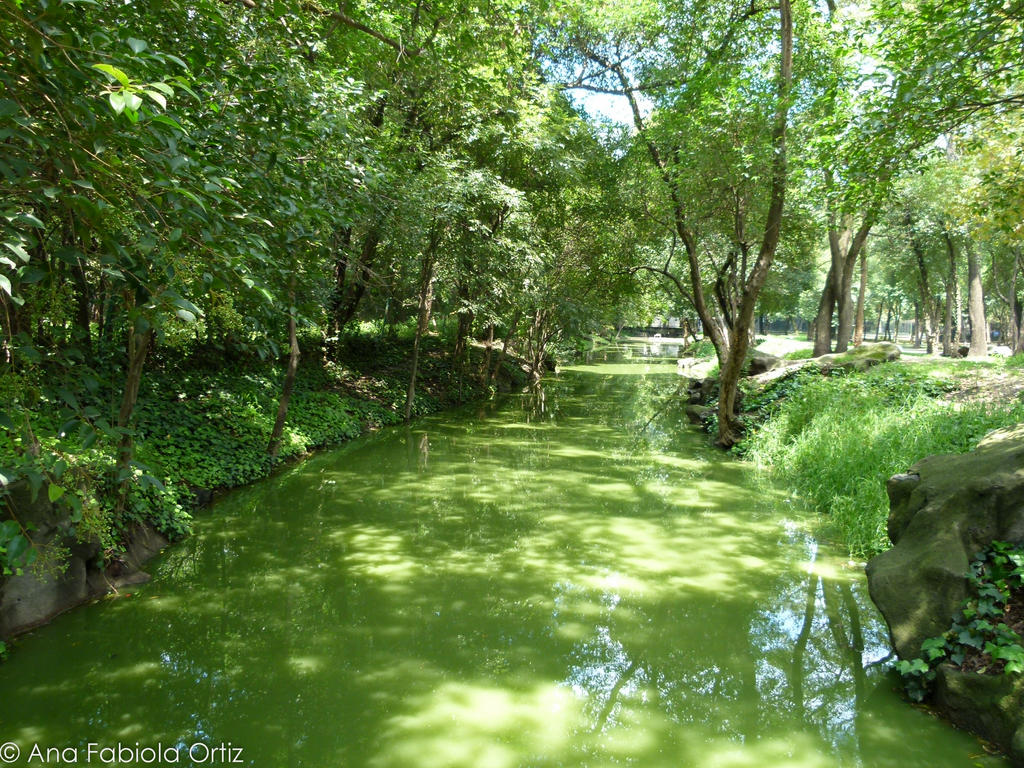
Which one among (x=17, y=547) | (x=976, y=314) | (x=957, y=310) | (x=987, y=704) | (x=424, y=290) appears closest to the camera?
(x=17, y=547)

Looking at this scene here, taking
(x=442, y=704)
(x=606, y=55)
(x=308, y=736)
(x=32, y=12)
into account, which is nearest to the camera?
(x=32, y=12)

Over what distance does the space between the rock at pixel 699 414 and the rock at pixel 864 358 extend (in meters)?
2.97

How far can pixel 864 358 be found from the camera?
1478 centimetres

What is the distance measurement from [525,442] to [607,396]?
9.56 meters

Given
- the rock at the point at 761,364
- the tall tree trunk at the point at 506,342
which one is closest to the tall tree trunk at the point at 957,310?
the rock at the point at 761,364

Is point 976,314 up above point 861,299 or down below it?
below

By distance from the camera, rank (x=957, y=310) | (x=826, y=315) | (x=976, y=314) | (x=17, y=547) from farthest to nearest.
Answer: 1. (x=957, y=310)
2. (x=976, y=314)
3. (x=826, y=315)
4. (x=17, y=547)

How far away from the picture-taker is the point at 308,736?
3.78 metres

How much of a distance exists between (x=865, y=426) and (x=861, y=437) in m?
0.50

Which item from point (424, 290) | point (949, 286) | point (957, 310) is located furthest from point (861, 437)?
point (957, 310)

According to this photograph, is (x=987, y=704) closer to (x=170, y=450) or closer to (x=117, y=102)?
(x=117, y=102)

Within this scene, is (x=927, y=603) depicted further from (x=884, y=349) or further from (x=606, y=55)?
(x=606, y=55)

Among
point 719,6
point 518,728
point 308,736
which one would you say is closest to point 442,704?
point 518,728

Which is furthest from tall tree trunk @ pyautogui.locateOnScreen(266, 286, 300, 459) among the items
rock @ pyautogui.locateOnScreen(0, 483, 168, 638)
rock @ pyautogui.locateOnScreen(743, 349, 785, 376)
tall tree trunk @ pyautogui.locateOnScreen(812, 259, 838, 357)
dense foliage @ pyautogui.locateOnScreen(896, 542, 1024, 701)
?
tall tree trunk @ pyautogui.locateOnScreen(812, 259, 838, 357)
